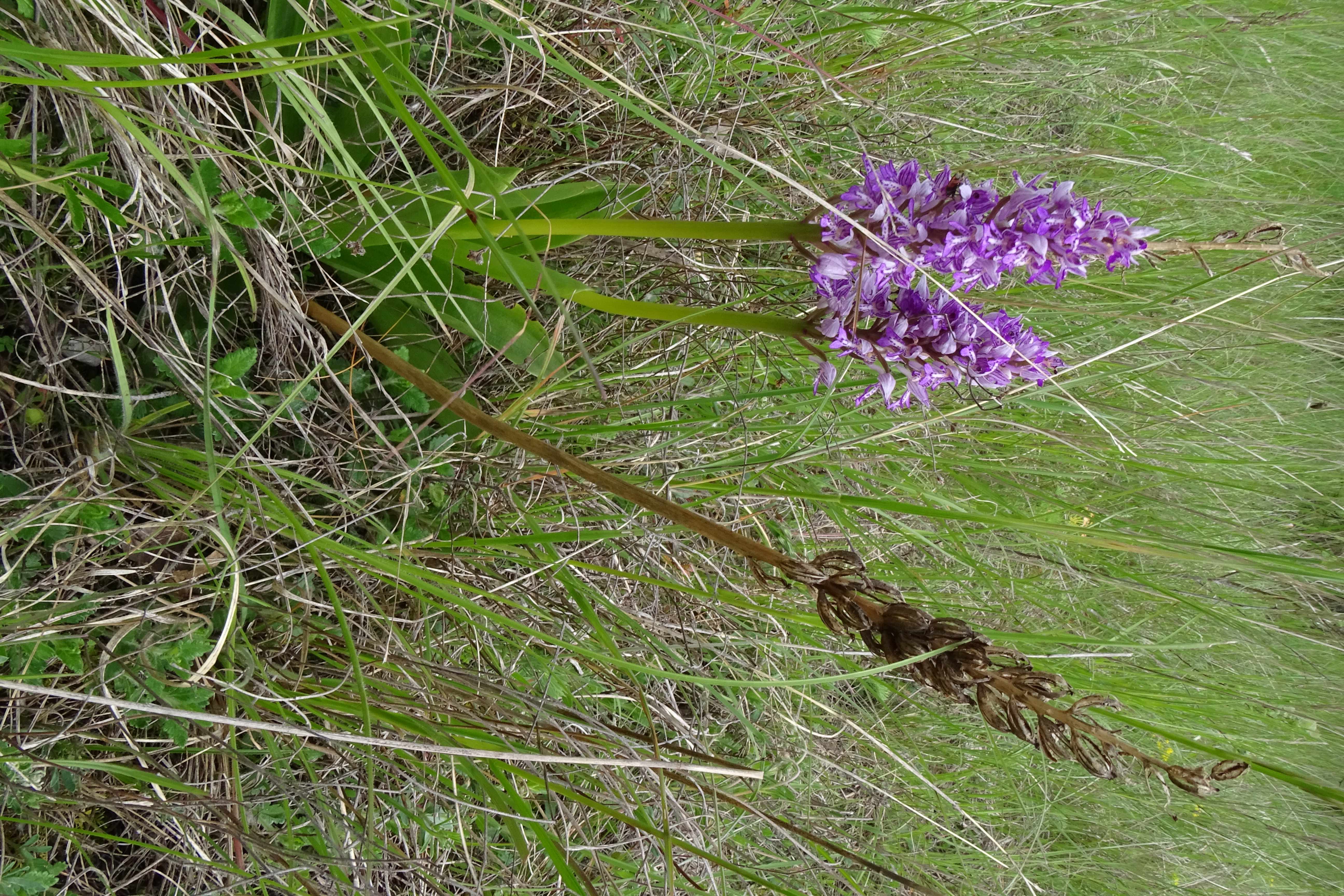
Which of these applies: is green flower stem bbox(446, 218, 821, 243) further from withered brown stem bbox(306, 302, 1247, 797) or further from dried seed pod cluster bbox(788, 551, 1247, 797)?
dried seed pod cluster bbox(788, 551, 1247, 797)

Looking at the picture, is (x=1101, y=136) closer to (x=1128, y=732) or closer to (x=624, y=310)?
(x=1128, y=732)

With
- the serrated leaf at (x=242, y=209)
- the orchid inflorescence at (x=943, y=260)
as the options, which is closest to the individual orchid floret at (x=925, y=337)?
the orchid inflorescence at (x=943, y=260)

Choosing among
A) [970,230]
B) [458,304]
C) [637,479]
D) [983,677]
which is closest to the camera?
[983,677]

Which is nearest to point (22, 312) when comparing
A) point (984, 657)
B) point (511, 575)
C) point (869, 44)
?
point (511, 575)

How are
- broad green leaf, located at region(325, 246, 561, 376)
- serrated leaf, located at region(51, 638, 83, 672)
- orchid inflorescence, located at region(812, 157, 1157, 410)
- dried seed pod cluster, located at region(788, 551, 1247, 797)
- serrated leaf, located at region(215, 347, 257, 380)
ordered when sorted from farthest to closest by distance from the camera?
broad green leaf, located at region(325, 246, 561, 376) → serrated leaf, located at region(215, 347, 257, 380) → serrated leaf, located at region(51, 638, 83, 672) → orchid inflorescence, located at region(812, 157, 1157, 410) → dried seed pod cluster, located at region(788, 551, 1247, 797)

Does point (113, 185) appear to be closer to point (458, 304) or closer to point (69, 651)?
point (458, 304)

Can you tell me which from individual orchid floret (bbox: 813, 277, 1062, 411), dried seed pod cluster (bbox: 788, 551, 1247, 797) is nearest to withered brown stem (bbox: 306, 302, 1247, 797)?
dried seed pod cluster (bbox: 788, 551, 1247, 797)

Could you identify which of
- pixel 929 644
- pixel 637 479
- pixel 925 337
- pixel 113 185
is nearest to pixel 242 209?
pixel 113 185
